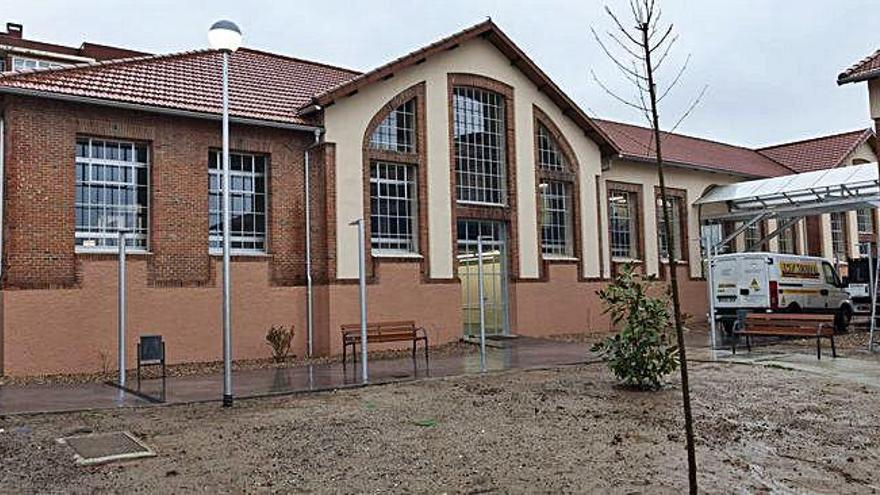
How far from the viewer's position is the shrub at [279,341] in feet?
54.3

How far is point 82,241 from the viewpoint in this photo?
1500 centimetres

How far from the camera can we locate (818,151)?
34156mm

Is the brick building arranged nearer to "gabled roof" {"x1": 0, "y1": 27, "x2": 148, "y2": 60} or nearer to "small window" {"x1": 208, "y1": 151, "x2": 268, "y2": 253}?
"small window" {"x1": 208, "y1": 151, "x2": 268, "y2": 253}

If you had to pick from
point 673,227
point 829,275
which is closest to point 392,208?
point 673,227

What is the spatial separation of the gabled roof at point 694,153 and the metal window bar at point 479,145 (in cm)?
477

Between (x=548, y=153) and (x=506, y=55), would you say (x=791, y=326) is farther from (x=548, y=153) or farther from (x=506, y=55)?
(x=506, y=55)

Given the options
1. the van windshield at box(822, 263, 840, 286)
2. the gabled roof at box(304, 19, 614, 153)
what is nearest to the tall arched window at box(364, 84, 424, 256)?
the gabled roof at box(304, 19, 614, 153)

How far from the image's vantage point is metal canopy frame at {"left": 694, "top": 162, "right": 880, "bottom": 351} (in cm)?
2270

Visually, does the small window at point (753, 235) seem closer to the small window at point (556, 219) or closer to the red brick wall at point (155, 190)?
the small window at point (556, 219)

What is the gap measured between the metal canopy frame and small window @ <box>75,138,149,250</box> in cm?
1417

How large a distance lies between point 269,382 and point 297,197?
611cm

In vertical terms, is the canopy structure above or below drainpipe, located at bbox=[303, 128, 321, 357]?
above

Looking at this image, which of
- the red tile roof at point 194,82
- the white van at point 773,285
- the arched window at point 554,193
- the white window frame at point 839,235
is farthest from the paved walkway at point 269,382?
the white window frame at point 839,235

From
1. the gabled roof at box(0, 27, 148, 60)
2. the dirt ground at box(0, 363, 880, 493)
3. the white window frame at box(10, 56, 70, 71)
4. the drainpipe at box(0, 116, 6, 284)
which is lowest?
the dirt ground at box(0, 363, 880, 493)
